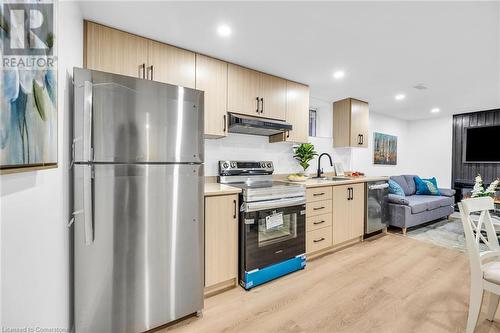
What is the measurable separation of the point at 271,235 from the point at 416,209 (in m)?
2.87

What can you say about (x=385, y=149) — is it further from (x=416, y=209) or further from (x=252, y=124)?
(x=252, y=124)

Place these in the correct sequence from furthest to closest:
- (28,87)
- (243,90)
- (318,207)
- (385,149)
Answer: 1. (385,149)
2. (318,207)
3. (243,90)
4. (28,87)

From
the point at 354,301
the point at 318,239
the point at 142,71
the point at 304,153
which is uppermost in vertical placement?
the point at 142,71

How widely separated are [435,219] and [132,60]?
18.0 ft

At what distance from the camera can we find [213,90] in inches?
89.4

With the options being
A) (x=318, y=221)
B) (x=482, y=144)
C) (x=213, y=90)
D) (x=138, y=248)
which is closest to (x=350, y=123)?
(x=318, y=221)

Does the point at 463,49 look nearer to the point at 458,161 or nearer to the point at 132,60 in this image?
the point at 132,60

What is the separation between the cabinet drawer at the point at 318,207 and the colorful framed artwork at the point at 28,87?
2.33m

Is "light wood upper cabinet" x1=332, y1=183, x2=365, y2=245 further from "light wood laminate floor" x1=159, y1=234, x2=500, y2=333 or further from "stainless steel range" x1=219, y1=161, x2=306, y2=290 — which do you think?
"stainless steel range" x1=219, y1=161, x2=306, y2=290

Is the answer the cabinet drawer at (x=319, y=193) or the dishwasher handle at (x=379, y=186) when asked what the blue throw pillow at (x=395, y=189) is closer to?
the dishwasher handle at (x=379, y=186)

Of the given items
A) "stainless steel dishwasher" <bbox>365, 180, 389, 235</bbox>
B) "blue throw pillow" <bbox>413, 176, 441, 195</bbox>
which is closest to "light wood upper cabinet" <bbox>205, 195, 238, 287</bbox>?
"stainless steel dishwasher" <bbox>365, 180, 389, 235</bbox>

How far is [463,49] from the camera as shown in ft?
6.97

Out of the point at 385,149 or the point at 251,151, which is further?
the point at 385,149

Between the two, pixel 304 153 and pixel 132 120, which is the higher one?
pixel 132 120
